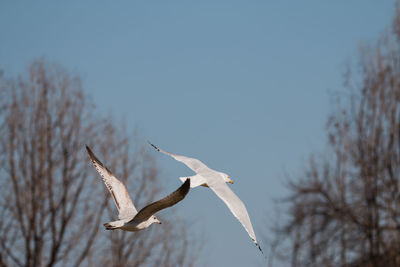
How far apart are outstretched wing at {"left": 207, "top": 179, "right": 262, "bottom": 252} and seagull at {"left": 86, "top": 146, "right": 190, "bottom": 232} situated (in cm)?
35

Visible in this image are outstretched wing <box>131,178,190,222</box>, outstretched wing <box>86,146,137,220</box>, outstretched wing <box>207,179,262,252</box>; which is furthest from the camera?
outstretched wing <box>86,146,137,220</box>

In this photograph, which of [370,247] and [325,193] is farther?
[325,193]

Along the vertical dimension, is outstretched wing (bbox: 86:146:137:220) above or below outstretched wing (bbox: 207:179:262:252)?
above

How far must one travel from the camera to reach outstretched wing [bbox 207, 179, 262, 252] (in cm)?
256

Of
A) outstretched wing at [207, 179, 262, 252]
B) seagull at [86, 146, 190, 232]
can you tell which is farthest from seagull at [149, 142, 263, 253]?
seagull at [86, 146, 190, 232]

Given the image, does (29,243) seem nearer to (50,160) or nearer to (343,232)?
(50,160)

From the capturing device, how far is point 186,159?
3443 millimetres

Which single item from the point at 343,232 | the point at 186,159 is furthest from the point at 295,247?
the point at 186,159

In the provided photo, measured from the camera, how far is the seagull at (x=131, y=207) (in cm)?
236

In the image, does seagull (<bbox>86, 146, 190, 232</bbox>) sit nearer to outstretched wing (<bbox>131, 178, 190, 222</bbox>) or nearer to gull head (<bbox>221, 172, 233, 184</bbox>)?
outstretched wing (<bbox>131, 178, 190, 222</bbox>)

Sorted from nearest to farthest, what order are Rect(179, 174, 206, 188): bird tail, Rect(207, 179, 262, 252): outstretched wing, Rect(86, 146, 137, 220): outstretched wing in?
Rect(207, 179, 262, 252): outstretched wing
Rect(179, 174, 206, 188): bird tail
Rect(86, 146, 137, 220): outstretched wing

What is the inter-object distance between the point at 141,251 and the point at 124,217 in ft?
29.9

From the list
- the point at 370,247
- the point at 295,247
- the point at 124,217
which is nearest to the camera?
the point at 124,217

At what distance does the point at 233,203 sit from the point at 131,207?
0.70m
